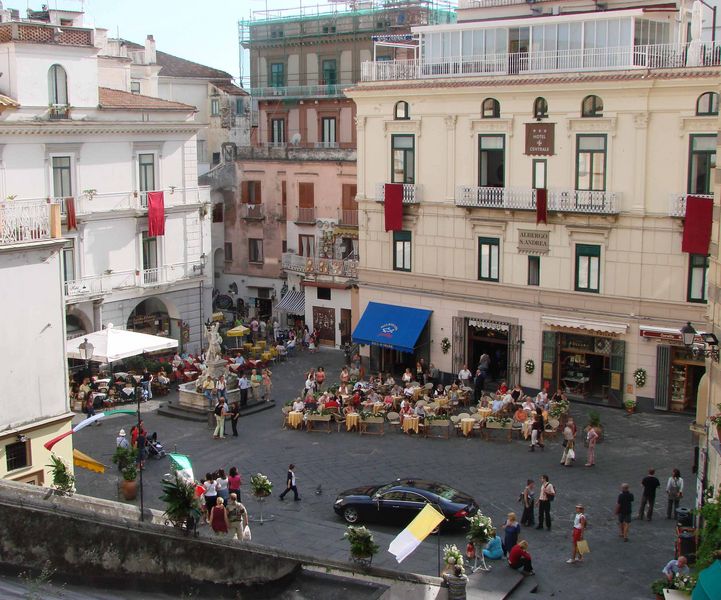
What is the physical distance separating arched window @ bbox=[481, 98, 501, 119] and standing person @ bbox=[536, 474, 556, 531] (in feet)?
60.7

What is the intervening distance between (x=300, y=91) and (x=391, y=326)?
20.9 metres

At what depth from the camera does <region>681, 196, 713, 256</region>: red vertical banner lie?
36656 millimetres

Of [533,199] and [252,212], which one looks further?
[252,212]

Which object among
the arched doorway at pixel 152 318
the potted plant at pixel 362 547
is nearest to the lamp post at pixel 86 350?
the arched doorway at pixel 152 318

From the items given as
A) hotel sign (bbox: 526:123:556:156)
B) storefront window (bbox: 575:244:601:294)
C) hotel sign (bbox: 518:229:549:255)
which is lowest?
storefront window (bbox: 575:244:601:294)

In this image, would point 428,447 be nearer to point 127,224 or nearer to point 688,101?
point 688,101

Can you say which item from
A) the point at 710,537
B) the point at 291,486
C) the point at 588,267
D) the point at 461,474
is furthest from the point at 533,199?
the point at 710,537

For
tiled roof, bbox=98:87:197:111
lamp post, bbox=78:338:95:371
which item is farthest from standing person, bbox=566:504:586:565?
tiled roof, bbox=98:87:197:111

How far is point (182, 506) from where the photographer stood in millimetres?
18891

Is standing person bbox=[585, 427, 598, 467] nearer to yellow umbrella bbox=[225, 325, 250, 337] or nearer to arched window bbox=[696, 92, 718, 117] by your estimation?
arched window bbox=[696, 92, 718, 117]

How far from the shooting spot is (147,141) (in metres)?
48.2

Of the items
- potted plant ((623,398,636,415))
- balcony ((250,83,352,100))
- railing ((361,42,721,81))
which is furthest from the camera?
balcony ((250,83,352,100))

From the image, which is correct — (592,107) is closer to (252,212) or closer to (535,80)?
(535,80)

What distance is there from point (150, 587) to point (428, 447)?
19.1 m
